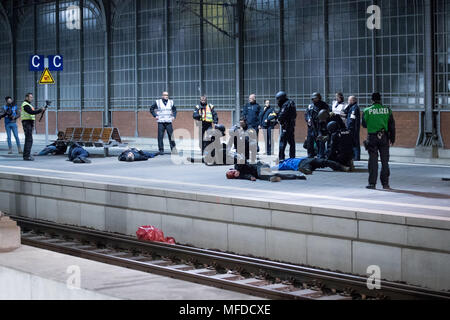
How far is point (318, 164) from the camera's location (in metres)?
17.3

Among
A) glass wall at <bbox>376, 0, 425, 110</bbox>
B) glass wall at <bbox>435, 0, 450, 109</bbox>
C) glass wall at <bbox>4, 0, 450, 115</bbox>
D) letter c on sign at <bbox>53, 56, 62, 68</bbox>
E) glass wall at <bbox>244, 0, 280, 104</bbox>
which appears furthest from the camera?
glass wall at <bbox>244, 0, 280, 104</bbox>

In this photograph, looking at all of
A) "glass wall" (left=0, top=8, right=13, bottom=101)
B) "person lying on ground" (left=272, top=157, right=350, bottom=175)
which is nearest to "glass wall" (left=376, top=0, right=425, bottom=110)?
"person lying on ground" (left=272, top=157, right=350, bottom=175)

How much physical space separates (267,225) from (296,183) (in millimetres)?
3482

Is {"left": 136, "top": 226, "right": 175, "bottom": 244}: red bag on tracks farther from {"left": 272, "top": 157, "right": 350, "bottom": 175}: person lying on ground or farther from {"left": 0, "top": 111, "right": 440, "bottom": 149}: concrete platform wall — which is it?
{"left": 0, "top": 111, "right": 440, "bottom": 149}: concrete platform wall

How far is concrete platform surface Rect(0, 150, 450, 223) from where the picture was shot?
11977mm

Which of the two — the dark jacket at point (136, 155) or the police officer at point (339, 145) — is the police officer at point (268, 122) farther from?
the police officer at point (339, 145)

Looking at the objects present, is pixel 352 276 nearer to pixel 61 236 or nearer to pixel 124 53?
pixel 61 236

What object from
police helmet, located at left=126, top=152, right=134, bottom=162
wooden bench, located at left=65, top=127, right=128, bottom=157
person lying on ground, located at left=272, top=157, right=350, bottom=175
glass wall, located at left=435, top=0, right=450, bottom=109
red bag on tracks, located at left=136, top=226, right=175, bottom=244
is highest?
glass wall, located at left=435, top=0, right=450, bottom=109

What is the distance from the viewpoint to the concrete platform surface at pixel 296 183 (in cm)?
1198

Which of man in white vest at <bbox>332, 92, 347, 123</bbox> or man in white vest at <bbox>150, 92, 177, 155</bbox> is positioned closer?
man in white vest at <bbox>332, 92, 347, 123</bbox>

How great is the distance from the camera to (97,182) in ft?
51.0

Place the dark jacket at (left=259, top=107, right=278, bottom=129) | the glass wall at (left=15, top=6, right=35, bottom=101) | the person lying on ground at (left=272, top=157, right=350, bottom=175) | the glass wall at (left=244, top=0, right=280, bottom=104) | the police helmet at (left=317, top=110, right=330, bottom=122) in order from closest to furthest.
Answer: the person lying on ground at (left=272, top=157, right=350, bottom=175)
the police helmet at (left=317, top=110, right=330, bottom=122)
the dark jacket at (left=259, top=107, right=278, bottom=129)
the glass wall at (left=244, top=0, right=280, bottom=104)
the glass wall at (left=15, top=6, right=35, bottom=101)

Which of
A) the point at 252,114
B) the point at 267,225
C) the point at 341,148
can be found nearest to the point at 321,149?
the point at 341,148

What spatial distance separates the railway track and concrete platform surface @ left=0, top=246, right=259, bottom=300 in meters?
1.86
